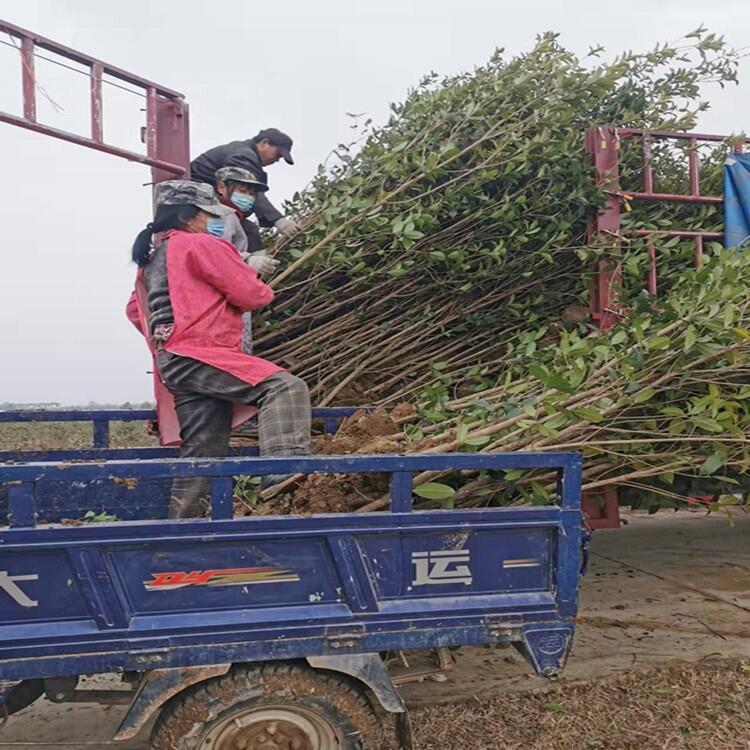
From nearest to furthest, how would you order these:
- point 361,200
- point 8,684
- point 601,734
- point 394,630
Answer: point 8,684, point 394,630, point 601,734, point 361,200

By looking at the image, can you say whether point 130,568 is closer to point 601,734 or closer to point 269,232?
point 601,734

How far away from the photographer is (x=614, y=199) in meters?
3.78

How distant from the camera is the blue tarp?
3873 millimetres

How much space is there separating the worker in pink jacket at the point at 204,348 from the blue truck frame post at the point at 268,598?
56cm

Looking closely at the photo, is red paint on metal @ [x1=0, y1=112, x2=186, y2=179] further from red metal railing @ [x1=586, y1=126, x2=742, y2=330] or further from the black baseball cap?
red metal railing @ [x1=586, y1=126, x2=742, y2=330]

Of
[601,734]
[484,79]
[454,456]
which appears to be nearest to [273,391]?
[454,456]

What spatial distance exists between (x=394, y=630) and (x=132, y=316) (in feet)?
6.22

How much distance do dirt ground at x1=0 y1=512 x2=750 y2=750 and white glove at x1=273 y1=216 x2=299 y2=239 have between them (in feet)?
7.83

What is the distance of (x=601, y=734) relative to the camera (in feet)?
8.71

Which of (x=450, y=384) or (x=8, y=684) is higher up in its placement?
(x=450, y=384)

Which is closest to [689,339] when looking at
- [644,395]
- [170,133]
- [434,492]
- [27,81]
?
[644,395]

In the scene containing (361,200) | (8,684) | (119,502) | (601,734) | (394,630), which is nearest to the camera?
(8,684)

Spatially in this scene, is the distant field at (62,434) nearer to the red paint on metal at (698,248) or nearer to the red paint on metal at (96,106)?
the red paint on metal at (96,106)

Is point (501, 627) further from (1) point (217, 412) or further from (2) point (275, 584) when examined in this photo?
(1) point (217, 412)
